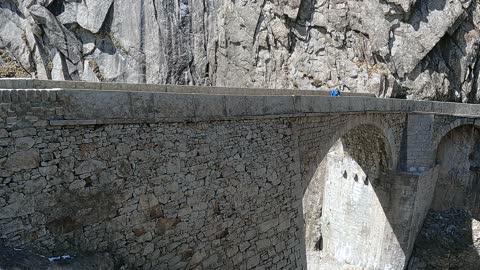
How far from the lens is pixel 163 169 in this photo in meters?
5.76

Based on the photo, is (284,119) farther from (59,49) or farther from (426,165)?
(59,49)

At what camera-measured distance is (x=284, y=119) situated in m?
8.02

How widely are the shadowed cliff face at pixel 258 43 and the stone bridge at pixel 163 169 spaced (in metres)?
9.59

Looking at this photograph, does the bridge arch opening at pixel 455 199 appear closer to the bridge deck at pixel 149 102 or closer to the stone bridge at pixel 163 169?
the stone bridge at pixel 163 169

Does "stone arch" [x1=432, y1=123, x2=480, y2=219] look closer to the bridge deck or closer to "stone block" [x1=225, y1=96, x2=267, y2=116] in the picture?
the bridge deck

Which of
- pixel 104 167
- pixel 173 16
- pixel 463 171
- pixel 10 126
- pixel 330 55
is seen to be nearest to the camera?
pixel 10 126

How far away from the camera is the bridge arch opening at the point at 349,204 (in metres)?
14.8

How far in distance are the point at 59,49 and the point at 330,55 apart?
68.2ft

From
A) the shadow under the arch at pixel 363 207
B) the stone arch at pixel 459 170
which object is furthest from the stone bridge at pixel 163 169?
the stone arch at pixel 459 170

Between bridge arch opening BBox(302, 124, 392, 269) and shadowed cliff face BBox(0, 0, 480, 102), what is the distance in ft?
18.8

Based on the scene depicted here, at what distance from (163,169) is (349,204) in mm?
11998

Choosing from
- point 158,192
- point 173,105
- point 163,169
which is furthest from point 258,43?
point 158,192

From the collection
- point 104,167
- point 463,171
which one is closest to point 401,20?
point 463,171

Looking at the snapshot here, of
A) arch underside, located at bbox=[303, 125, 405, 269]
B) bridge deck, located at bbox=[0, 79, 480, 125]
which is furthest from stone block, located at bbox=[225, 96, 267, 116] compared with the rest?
arch underside, located at bbox=[303, 125, 405, 269]
